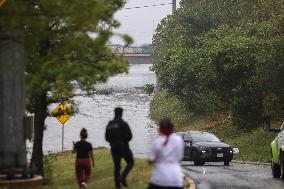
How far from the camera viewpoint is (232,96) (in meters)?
45.3

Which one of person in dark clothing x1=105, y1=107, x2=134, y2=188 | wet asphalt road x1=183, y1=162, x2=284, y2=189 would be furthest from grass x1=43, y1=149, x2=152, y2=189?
wet asphalt road x1=183, y1=162, x2=284, y2=189

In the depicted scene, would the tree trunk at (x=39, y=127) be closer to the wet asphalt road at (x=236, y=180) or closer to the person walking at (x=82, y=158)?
the wet asphalt road at (x=236, y=180)

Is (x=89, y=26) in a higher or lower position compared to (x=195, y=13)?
lower

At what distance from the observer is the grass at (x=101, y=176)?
1722 centimetres

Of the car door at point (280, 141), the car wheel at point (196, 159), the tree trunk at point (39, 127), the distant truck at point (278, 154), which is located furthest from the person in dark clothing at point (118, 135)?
the car wheel at point (196, 159)

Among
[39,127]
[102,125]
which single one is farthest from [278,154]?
[102,125]

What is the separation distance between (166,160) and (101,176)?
11.1 metres

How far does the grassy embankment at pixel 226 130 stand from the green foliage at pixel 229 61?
915 millimetres

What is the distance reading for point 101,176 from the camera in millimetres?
21016

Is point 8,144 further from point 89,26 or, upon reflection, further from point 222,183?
point 222,183

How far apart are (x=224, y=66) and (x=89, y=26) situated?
97.9 ft

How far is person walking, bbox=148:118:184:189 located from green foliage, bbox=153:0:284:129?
26.7 meters

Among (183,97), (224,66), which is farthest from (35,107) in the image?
Answer: (183,97)

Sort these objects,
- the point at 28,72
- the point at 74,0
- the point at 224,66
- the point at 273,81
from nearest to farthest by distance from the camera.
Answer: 1. the point at 74,0
2. the point at 28,72
3. the point at 273,81
4. the point at 224,66
